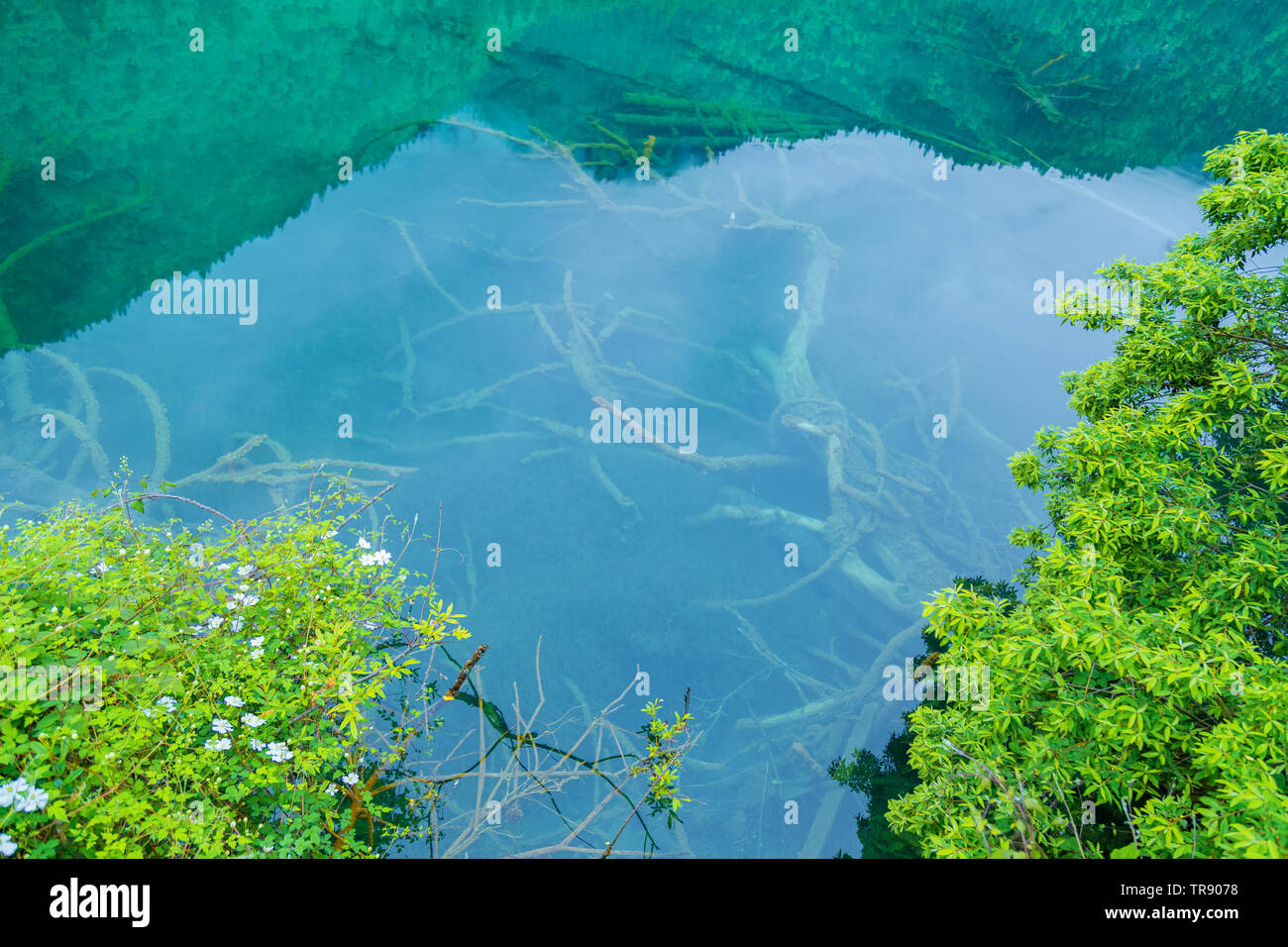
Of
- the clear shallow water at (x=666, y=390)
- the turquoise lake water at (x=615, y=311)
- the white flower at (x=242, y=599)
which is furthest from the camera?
the turquoise lake water at (x=615, y=311)

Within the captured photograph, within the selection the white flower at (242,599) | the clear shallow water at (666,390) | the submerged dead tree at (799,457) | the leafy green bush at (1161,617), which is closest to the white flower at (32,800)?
the white flower at (242,599)

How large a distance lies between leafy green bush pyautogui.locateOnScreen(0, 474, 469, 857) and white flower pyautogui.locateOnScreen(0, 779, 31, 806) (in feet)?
0.04

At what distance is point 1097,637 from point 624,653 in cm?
572

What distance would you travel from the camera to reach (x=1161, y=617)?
416cm

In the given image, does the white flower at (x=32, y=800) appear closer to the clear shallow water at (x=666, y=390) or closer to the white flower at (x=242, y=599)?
the white flower at (x=242, y=599)

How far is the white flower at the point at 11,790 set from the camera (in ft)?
10.5

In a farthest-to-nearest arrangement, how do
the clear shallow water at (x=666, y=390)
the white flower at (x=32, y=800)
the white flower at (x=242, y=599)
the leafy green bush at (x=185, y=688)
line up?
the clear shallow water at (x=666, y=390) → the white flower at (x=242, y=599) → the leafy green bush at (x=185, y=688) → the white flower at (x=32, y=800)

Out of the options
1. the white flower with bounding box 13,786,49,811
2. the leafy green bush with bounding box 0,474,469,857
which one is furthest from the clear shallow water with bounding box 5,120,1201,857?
the white flower with bounding box 13,786,49,811

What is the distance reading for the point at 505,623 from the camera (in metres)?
8.75

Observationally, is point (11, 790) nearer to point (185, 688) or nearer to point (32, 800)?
point (32, 800)

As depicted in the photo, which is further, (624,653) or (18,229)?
(18,229)

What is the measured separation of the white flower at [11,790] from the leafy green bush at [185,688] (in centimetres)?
1

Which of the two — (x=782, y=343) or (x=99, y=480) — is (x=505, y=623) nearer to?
(x=99, y=480)
